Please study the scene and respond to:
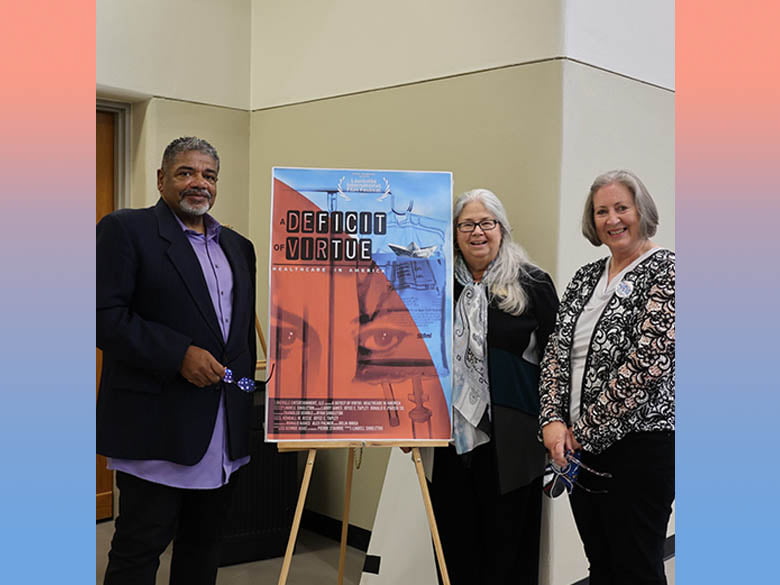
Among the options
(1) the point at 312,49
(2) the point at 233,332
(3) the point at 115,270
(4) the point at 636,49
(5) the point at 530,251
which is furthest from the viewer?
(1) the point at 312,49

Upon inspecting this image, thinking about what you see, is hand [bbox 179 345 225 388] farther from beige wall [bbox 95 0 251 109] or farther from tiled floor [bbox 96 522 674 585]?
beige wall [bbox 95 0 251 109]

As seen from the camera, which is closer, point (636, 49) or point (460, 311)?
point (460, 311)

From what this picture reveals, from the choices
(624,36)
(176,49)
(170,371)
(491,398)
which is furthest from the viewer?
(176,49)

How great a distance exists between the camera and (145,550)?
2.13 m

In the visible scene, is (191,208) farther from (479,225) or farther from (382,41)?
(382,41)

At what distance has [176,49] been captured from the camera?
376cm

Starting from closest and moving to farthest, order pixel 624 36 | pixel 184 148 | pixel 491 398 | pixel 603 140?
pixel 184 148 → pixel 491 398 → pixel 603 140 → pixel 624 36

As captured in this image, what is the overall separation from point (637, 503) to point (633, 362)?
37 centimetres

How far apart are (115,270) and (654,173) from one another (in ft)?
7.77

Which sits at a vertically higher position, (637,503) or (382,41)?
(382,41)

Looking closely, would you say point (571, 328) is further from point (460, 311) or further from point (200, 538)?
point (200, 538)

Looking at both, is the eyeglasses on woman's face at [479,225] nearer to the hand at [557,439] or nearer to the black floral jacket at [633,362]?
the black floral jacket at [633,362]

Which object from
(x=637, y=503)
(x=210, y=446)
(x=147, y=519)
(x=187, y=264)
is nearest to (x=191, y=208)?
(x=187, y=264)

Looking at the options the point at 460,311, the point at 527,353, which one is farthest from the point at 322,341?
the point at 527,353
